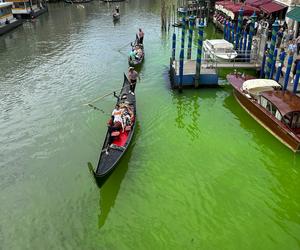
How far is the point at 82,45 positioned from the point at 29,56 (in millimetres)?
5870

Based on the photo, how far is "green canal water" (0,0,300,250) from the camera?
10.3 metres

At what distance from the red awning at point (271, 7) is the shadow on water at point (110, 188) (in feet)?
71.7

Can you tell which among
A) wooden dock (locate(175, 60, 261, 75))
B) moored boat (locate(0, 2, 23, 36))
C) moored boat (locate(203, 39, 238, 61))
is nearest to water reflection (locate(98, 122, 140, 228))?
wooden dock (locate(175, 60, 261, 75))

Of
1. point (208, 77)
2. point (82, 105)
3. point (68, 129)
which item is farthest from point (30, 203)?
point (208, 77)

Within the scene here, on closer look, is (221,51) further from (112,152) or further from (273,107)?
(112,152)

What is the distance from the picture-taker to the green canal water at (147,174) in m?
10.3

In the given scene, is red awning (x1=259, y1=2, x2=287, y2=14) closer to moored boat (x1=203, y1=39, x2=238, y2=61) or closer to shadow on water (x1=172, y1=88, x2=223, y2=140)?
moored boat (x1=203, y1=39, x2=238, y2=61)

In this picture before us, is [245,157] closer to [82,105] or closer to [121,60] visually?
[82,105]

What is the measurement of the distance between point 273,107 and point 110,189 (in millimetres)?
8846

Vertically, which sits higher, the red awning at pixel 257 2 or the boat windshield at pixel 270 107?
the red awning at pixel 257 2

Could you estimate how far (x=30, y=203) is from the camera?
462 inches

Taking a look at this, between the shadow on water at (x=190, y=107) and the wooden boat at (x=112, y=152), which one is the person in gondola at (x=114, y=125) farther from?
the shadow on water at (x=190, y=107)

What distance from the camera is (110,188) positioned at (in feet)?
40.3

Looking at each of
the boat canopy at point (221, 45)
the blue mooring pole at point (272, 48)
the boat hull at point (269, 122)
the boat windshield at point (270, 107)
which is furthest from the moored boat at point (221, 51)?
the boat windshield at point (270, 107)
